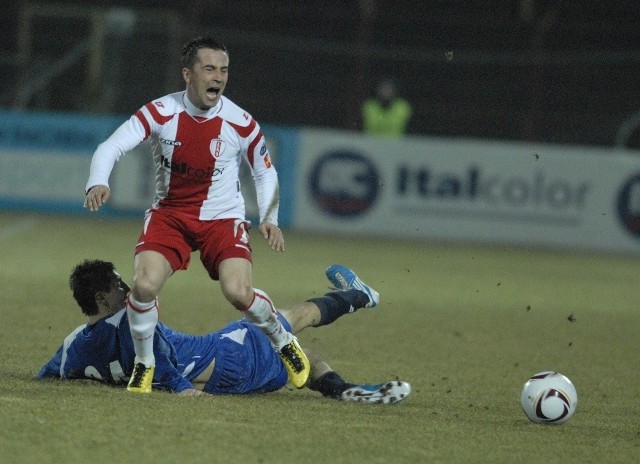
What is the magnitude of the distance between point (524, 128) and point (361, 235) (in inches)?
132

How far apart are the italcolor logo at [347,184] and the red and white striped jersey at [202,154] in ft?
35.0

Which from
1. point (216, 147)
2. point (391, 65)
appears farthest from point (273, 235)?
point (391, 65)

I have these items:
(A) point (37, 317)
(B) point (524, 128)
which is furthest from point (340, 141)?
(A) point (37, 317)

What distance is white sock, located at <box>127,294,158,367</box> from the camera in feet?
20.9

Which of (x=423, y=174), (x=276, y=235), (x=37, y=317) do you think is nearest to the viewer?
(x=276, y=235)

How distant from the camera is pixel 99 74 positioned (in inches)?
810

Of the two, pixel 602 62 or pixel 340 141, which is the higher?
pixel 602 62

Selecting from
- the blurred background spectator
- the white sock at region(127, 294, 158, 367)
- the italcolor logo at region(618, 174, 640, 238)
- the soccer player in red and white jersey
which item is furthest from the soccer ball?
the blurred background spectator

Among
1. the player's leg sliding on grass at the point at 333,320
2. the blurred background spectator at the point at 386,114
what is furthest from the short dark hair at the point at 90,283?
the blurred background spectator at the point at 386,114

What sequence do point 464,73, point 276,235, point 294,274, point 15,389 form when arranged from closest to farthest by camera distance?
point 15,389
point 276,235
point 294,274
point 464,73

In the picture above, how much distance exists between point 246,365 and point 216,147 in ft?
4.28

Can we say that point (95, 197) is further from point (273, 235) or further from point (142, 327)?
point (273, 235)

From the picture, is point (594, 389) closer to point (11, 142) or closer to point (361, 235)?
point (361, 235)

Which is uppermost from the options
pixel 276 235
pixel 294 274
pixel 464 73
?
pixel 464 73
